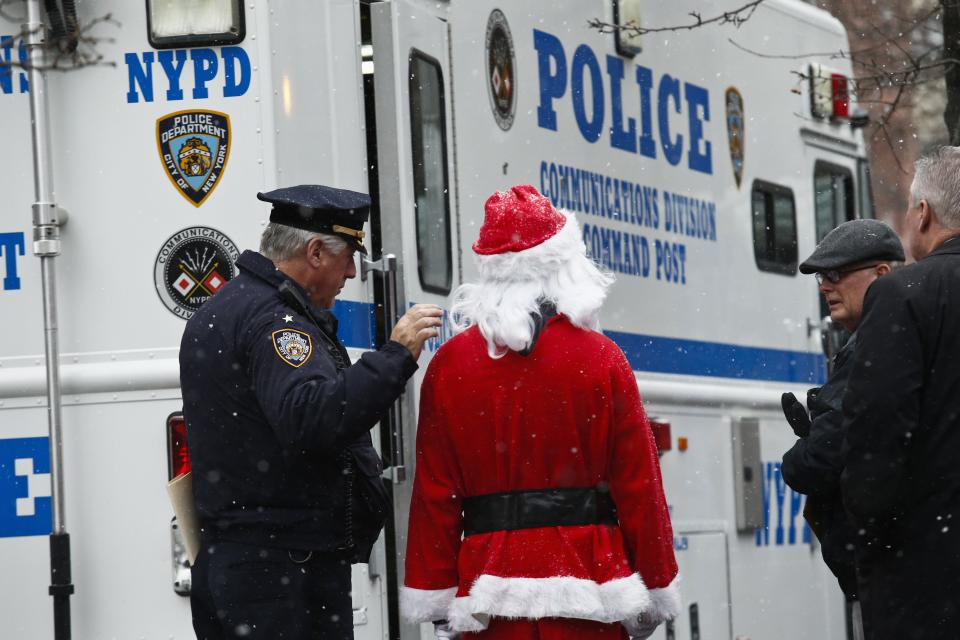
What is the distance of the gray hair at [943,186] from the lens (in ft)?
12.5

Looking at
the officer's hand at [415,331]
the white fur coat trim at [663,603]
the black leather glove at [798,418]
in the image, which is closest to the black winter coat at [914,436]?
the white fur coat trim at [663,603]

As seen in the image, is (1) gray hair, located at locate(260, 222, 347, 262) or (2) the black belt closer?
(2) the black belt

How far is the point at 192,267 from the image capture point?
15.0 feet

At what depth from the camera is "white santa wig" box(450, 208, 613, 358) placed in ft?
13.1

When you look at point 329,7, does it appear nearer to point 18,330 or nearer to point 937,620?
point 18,330

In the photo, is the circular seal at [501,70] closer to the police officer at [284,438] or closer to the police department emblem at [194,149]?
the police department emblem at [194,149]

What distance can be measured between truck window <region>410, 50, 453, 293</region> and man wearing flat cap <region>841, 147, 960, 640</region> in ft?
5.42

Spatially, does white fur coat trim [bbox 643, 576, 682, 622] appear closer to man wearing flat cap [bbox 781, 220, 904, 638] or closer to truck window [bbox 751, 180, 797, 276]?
man wearing flat cap [bbox 781, 220, 904, 638]

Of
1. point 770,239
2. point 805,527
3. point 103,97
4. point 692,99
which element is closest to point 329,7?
point 103,97

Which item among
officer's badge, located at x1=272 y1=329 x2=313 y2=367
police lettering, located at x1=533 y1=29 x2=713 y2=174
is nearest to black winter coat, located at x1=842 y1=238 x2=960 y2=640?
officer's badge, located at x1=272 y1=329 x2=313 y2=367

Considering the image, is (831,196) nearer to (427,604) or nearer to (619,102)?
(619,102)

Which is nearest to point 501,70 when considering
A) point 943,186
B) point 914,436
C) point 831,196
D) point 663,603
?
point 943,186

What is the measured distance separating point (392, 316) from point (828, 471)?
4.07 feet

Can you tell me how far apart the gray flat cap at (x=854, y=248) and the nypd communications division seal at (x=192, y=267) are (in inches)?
63.2
